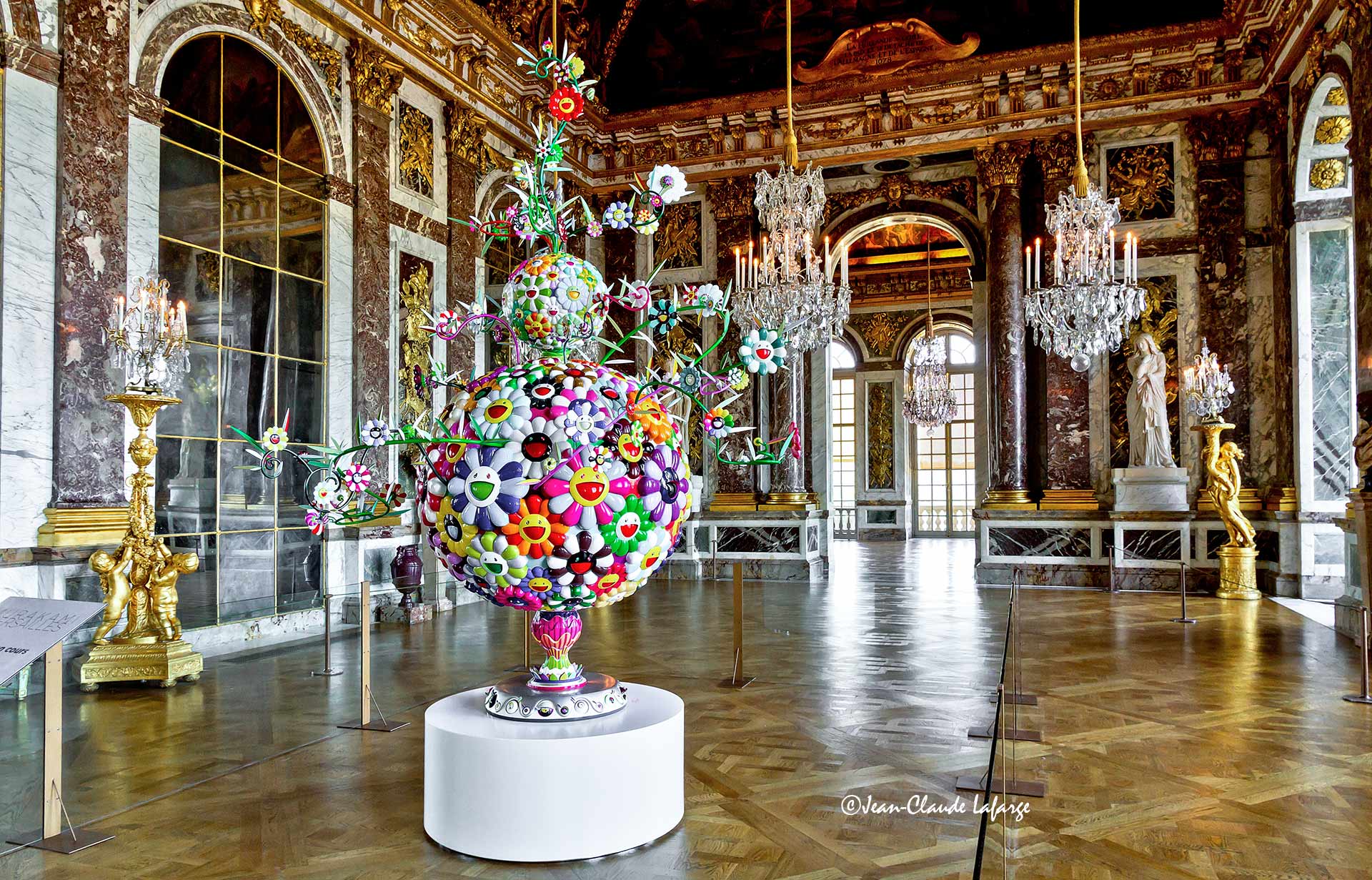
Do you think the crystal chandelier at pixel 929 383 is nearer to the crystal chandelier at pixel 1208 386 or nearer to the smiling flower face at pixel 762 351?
the crystal chandelier at pixel 1208 386

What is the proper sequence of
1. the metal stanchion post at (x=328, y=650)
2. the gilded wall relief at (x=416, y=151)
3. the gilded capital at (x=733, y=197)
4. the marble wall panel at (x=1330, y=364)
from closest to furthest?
the metal stanchion post at (x=328, y=650) < the gilded wall relief at (x=416, y=151) < the marble wall panel at (x=1330, y=364) < the gilded capital at (x=733, y=197)

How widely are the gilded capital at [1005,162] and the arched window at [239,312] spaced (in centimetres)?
821

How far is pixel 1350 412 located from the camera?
10539mm

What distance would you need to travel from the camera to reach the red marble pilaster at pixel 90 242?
21.7 ft

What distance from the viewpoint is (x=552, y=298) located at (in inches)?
122

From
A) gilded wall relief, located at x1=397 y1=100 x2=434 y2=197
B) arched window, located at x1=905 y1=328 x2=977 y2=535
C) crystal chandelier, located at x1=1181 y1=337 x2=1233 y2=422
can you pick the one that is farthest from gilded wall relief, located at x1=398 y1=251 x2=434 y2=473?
arched window, located at x1=905 y1=328 x2=977 y2=535

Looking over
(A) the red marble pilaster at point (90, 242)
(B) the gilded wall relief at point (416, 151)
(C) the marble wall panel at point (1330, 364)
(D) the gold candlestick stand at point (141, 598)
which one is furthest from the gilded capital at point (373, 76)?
(C) the marble wall panel at point (1330, 364)

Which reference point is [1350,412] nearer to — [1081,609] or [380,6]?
[1081,609]

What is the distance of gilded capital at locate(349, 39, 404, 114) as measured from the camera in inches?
380

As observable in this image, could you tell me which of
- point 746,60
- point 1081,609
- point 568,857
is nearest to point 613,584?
point 568,857

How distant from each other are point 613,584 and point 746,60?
1244cm

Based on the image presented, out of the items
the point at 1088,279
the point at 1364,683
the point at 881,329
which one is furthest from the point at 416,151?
the point at 881,329

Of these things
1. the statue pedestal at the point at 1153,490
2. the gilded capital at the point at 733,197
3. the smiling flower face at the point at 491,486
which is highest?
the gilded capital at the point at 733,197

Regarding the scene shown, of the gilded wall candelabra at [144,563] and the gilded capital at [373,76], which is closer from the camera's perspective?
the gilded wall candelabra at [144,563]
